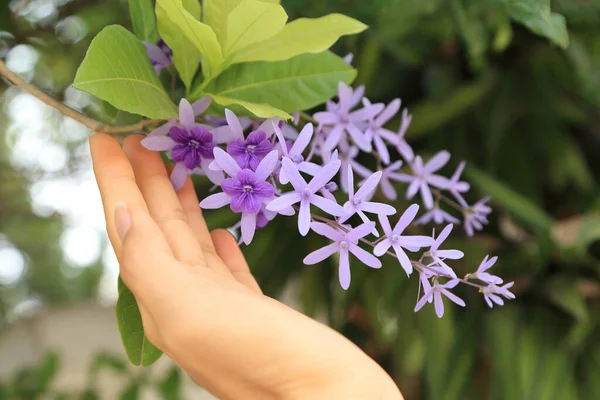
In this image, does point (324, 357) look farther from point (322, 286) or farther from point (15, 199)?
point (15, 199)

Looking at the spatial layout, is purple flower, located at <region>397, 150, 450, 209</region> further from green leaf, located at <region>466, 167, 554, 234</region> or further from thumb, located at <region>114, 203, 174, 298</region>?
green leaf, located at <region>466, 167, 554, 234</region>

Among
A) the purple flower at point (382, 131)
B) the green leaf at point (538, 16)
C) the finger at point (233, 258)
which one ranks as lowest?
the finger at point (233, 258)

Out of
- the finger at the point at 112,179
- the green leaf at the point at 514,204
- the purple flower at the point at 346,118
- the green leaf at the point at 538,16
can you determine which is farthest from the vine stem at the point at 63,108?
the green leaf at the point at 514,204

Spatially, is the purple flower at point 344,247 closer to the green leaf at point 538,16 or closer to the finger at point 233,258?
the finger at point 233,258

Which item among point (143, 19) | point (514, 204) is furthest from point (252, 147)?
point (514, 204)

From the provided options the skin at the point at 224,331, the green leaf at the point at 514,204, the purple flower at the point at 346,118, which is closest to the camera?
the skin at the point at 224,331

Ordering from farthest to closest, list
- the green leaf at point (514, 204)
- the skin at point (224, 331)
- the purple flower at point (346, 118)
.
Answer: the green leaf at point (514, 204)
the purple flower at point (346, 118)
the skin at point (224, 331)
